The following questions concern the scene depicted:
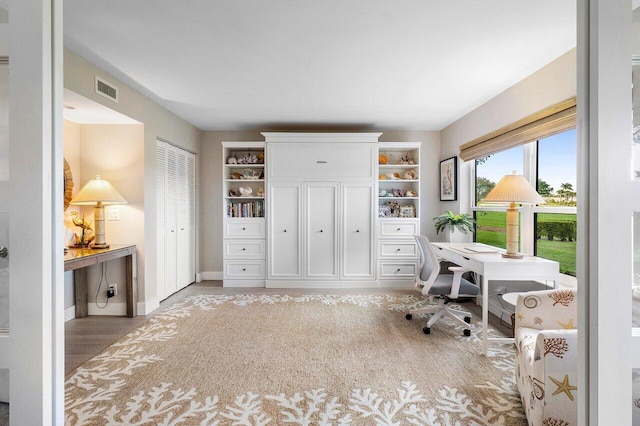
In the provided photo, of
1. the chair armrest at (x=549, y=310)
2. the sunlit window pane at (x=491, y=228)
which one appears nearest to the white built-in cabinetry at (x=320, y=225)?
the sunlit window pane at (x=491, y=228)

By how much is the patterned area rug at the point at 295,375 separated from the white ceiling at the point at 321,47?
8.06 feet

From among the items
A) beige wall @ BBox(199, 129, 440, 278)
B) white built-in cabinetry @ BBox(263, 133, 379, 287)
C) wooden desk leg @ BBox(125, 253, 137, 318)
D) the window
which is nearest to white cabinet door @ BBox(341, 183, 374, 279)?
white built-in cabinetry @ BBox(263, 133, 379, 287)

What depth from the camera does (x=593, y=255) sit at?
0.72m

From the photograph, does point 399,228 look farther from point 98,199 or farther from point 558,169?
point 98,199

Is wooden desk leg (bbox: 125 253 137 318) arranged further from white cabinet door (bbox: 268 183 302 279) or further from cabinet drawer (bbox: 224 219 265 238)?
white cabinet door (bbox: 268 183 302 279)

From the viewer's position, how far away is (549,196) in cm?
299

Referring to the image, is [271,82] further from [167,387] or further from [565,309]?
[565,309]

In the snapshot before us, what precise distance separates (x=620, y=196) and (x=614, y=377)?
397 mm

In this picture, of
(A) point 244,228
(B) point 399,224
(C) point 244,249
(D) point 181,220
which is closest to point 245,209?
(A) point 244,228

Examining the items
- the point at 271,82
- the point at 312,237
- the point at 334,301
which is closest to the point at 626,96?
the point at 271,82

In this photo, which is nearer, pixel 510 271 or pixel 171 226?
pixel 510 271

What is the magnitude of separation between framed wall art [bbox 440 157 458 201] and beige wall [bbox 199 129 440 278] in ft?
0.68

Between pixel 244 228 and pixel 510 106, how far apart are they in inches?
147

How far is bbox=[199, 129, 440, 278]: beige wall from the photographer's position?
5293 millimetres
